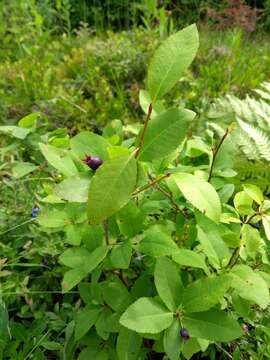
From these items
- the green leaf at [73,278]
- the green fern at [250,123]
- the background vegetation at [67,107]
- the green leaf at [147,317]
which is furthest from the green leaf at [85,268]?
the green fern at [250,123]

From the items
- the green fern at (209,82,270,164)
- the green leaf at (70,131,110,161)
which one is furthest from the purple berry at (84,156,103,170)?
the green fern at (209,82,270,164)

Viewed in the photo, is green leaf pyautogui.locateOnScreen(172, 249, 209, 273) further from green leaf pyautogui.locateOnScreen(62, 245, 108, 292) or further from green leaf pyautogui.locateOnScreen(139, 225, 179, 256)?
green leaf pyautogui.locateOnScreen(62, 245, 108, 292)

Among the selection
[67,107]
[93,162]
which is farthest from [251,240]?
[67,107]

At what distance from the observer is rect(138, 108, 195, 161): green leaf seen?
81cm

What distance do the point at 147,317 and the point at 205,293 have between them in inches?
4.6

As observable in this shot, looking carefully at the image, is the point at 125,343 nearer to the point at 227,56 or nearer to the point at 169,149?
the point at 169,149

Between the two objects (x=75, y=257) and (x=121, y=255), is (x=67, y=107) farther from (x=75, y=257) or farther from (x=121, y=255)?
(x=121, y=255)

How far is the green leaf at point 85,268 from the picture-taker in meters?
0.93

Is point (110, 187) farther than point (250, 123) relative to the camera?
No

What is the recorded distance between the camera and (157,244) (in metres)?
0.95

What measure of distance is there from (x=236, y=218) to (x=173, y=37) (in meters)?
0.43

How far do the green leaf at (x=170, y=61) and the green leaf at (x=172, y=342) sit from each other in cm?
44

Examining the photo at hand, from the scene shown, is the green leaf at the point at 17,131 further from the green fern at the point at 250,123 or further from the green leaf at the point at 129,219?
the green fern at the point at 250,123

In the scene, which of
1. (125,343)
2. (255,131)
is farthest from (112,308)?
(255,131)
